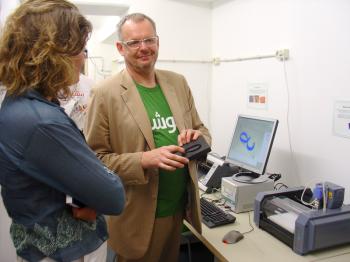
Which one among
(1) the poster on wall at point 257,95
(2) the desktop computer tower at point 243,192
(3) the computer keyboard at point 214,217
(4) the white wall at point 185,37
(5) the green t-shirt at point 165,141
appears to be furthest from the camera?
(4) the white wall at point 185,37

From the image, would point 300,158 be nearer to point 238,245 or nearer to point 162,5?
point 238,245

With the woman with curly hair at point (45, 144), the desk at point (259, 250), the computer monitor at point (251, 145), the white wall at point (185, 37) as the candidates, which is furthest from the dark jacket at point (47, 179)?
the white wall at point (185, 37)

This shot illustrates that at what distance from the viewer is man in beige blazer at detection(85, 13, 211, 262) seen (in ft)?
4.62

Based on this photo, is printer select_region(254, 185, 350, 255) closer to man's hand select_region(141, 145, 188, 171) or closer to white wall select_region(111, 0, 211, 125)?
man's hand select_region(141, 145, 188, 171)

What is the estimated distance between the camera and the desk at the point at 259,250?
132cm

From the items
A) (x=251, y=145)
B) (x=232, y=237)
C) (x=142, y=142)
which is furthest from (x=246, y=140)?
(x=142, y=142)

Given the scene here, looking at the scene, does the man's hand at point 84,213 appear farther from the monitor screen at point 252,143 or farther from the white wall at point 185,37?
the white wall at point 185,37

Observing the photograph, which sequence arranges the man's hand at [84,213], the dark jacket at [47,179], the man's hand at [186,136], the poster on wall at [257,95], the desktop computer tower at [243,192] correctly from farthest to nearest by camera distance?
the poster on wall at [257,95]
the desktop computer tower at [243,192]
the man's hand at [186,136]
the man's hand at [84,213]
the dark jacket at [47,179]

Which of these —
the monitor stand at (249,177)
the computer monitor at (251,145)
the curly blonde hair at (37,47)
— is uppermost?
the curly blonde hair at (37,47)

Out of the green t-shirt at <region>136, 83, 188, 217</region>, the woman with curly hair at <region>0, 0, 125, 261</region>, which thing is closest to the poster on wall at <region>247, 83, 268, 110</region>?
the green t-shirt at <region>136, 83, 188, 217</region>

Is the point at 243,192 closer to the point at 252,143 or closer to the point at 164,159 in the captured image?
the point at 252,143

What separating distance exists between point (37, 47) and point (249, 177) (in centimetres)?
149

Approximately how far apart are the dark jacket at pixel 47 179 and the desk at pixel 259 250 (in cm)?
70

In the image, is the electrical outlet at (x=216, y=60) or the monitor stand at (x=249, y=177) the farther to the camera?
the electrical outlet at (x=216, y=60)
